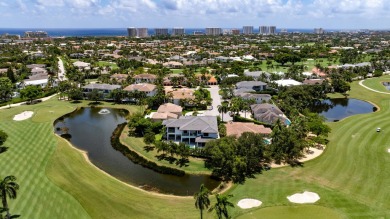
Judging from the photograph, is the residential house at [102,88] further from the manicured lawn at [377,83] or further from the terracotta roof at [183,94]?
the manicured lawn at [377,83]

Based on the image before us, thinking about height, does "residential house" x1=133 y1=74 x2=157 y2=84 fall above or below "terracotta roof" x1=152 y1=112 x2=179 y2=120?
above

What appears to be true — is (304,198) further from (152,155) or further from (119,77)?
(119,77)

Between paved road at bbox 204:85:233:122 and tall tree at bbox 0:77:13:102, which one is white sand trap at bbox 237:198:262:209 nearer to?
paved road at bbox 204:85:233:122

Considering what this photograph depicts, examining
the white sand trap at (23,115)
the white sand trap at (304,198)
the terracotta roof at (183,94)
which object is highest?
the terracotta roof at (183,94)

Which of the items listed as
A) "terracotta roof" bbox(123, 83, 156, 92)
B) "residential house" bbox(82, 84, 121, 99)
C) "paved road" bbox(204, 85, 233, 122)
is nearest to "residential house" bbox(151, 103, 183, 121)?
"paved road" bbox(204, 85, 233, 122)

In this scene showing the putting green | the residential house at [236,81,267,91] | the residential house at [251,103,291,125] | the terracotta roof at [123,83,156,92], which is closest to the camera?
the putting green

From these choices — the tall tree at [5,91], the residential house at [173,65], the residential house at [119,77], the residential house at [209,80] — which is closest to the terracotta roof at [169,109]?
the residential house at [209,80]
